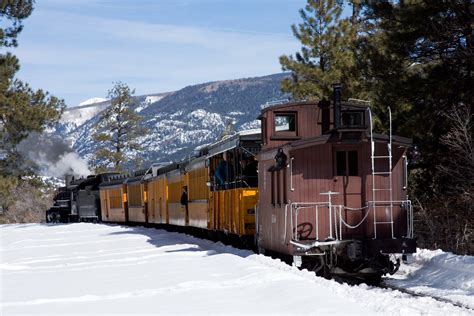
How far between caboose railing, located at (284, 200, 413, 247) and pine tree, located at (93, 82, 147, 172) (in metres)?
72.5

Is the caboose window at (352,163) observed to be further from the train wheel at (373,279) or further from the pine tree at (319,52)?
the pine tree at (319,52)

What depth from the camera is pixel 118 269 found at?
762 inches

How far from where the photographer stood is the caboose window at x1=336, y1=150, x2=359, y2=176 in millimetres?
17312

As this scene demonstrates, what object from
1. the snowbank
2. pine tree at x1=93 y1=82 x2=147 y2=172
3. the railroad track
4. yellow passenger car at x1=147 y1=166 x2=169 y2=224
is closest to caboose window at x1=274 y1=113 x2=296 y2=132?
the snowbank

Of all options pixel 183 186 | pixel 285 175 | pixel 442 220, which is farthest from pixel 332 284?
pixel 183 186

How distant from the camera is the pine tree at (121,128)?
89062 mm

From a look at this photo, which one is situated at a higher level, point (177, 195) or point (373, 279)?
point (177, 195)

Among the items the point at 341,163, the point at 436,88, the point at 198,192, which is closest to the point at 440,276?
the point at 341,163

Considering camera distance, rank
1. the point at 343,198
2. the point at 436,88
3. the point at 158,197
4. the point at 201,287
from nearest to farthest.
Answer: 1. the point at 201,287
2. the point at 343,198
3. the point at 436,88
4. the point at 158,197

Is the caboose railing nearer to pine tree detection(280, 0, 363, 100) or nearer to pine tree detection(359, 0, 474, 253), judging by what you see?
pine tree detection(359, 0, 474, 253)

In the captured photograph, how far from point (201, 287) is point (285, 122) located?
5.97 meters

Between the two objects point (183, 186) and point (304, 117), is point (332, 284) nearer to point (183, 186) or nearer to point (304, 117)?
point (304, 117)

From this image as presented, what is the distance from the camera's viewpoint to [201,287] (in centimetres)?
1441

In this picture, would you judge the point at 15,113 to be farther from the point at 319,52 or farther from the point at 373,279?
the point at 373,279
